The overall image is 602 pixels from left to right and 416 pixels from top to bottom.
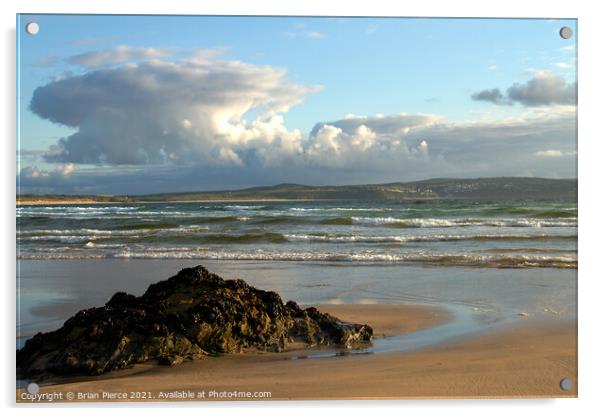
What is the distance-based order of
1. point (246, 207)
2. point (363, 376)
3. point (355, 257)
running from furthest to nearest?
point (355, 257) < point (246, 207) < point (363, 376)

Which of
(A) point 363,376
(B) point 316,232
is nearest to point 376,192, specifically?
(A) point 363,376

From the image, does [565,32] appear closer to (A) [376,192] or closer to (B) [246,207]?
(A) [376,192]

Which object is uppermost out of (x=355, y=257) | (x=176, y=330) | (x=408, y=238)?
(x=408, y=238)

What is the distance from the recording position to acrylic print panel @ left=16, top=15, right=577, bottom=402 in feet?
11.0

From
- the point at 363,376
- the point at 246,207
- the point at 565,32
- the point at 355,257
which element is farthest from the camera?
the point at 355,257

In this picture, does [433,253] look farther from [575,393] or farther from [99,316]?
[99,316]

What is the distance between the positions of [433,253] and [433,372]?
2.93 m

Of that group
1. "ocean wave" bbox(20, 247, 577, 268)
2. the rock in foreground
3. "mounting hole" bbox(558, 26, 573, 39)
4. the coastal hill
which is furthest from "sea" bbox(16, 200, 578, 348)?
"mounting hole" bbox(558, 26, 573, 39)

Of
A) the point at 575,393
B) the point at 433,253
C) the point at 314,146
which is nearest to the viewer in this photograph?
the point at 575,393

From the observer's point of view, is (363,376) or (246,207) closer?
(363,376)

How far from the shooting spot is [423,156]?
4301mm

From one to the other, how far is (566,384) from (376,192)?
1801 mm

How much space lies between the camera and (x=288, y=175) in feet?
14.2

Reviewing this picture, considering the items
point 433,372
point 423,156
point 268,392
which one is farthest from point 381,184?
point 268,392
